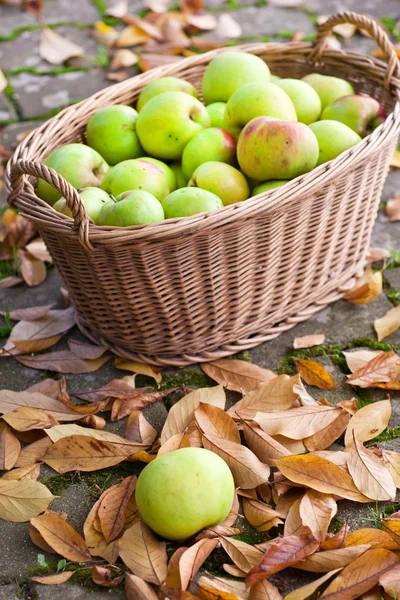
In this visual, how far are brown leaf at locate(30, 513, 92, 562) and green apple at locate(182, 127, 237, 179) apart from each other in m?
1.01

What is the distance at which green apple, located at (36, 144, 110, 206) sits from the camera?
6.07 ft

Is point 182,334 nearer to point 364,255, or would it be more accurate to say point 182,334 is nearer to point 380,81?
point 364,255

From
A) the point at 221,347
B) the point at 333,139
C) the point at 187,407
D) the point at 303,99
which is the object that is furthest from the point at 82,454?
the point at 303,99

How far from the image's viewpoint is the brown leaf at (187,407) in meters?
1.61

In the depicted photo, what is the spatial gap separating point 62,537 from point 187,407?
1.38ft

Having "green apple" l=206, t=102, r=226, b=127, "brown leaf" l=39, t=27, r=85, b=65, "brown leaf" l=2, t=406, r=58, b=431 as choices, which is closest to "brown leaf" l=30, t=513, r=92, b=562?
"brown leaf" l=2, t=406, r=58, b=431

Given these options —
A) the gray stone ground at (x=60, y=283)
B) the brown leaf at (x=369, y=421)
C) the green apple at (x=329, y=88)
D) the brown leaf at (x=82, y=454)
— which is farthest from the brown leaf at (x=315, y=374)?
the green apple at (x=329, y=88)

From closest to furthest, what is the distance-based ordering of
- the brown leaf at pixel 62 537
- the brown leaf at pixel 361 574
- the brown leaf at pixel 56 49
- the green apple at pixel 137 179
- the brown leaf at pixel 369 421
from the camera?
1. the brown leaf at pixel 361 574
2. the brown leaf at pixel 62 537
3. the brown leaf at pixel 369 421
4. the green apple at pixel 137 179
5. the brown leaf at pixel 56 49

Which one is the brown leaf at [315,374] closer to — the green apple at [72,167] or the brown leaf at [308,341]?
the brown leaf at [308,341]

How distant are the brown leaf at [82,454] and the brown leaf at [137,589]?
31cm

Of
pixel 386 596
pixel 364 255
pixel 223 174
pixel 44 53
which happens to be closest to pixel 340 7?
pixel 44 53

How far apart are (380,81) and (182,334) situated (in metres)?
1.02

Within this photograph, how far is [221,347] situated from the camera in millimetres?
1885

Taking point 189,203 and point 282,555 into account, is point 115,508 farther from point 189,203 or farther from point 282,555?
point 189,203
